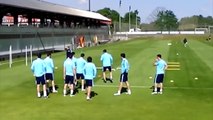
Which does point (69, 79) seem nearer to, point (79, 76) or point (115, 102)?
point (79, 76)

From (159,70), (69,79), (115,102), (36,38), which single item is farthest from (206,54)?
(115,102)

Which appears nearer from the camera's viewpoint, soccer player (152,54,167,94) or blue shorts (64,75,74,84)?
blue shorts (64,75,74,84)

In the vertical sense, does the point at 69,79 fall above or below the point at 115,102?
above

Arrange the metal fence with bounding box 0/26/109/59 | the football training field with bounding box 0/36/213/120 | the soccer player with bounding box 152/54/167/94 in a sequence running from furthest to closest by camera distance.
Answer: the metal fence with bounding box 0/26/109/59, the soccer player with bounding box 152/54/167/94, the football training field with bounding box 0/36/213/120

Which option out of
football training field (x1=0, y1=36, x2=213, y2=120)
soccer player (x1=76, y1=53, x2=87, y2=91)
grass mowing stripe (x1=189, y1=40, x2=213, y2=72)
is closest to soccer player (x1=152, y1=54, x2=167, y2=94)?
football training field (x1=0, y1=36, x2=213, y2=120)

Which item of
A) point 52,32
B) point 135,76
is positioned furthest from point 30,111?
point 52,32

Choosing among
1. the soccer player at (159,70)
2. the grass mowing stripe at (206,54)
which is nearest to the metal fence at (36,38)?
the grass mowing stripe at (206,54)

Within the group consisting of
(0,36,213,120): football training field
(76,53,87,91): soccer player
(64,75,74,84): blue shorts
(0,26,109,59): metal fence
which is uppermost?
(0,26,109,59): metal fence

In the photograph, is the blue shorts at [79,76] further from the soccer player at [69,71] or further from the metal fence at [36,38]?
the metal fence at [36,38]

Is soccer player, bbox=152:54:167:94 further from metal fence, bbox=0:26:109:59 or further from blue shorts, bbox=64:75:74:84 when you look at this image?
metal fence, bbox=0:26:109:59

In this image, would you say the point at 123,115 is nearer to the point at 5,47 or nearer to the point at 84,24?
the point at 5,47

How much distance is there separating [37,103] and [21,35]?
1230 inches

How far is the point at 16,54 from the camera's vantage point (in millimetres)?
46000

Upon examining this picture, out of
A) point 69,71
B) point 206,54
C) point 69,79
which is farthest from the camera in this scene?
point 206,54
